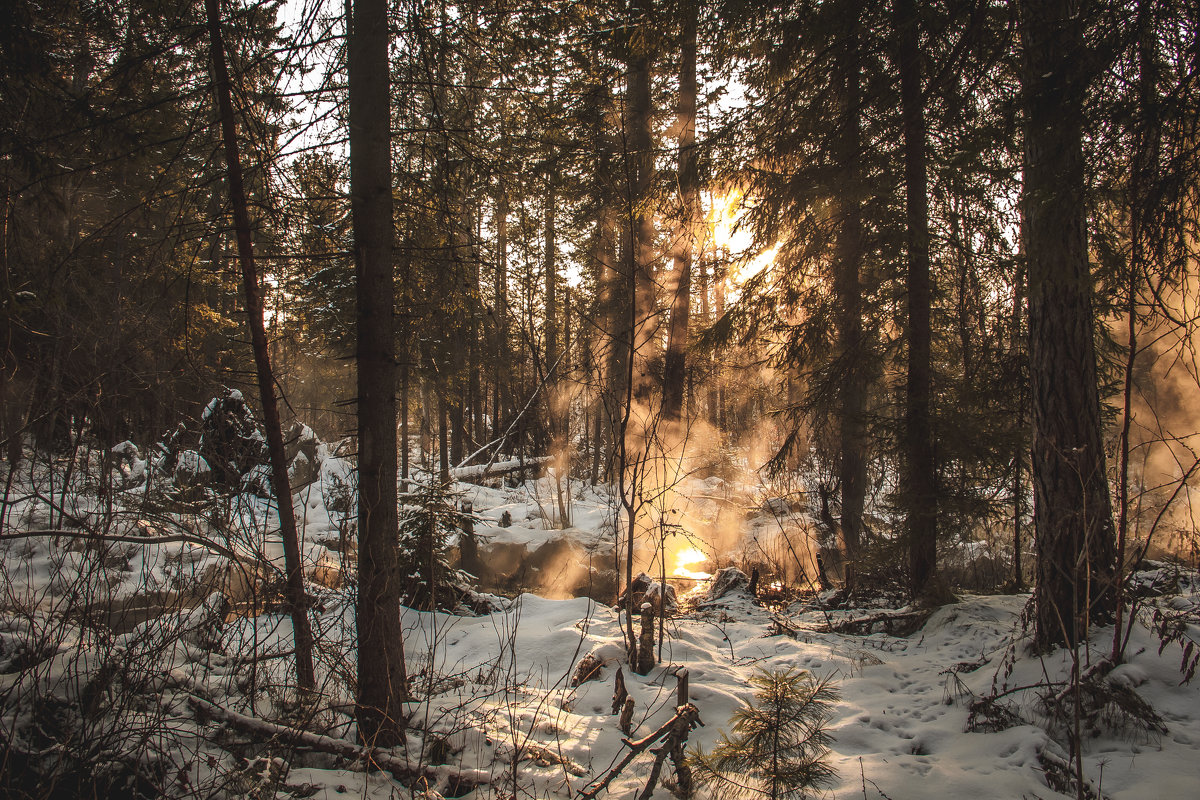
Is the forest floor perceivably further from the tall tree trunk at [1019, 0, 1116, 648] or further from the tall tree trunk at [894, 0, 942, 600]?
the tall tree trunk at [894, 0, 942, 600]

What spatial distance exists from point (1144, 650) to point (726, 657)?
2.95 meters

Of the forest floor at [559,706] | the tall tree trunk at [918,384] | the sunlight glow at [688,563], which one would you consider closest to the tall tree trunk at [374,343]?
the forest floor at [559,706]

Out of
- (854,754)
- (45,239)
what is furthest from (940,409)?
(45,239)

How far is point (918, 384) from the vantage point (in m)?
5.93

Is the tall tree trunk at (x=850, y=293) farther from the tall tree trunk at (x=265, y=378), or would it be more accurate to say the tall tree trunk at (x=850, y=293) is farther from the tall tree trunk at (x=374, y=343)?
the tall tree trunk at (x=265, y=378)

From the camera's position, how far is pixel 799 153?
6070mm

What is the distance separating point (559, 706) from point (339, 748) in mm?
1669

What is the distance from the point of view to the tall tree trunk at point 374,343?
3.05 m

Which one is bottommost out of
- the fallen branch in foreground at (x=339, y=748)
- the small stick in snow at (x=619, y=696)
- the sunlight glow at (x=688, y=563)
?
the sunlight glow at (x=688, y=563)

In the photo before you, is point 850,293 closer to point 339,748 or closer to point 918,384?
point 918,384

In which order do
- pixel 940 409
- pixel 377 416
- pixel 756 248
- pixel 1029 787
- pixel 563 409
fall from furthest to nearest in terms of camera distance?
pixel 563 409 → pixel 756 248 → pixel 940 409 → pixel 377 416 → pixel 1029 787

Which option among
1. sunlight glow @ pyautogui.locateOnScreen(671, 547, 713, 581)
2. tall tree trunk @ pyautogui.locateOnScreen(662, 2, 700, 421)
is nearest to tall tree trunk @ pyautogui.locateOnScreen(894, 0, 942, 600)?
tall tree trunk @ pyautogui.locateOnScreen(662, 2, 700, 421)

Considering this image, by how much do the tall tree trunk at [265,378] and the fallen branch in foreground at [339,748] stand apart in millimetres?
705

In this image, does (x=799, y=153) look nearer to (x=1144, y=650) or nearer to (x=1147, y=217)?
(x=1147, y=217)
